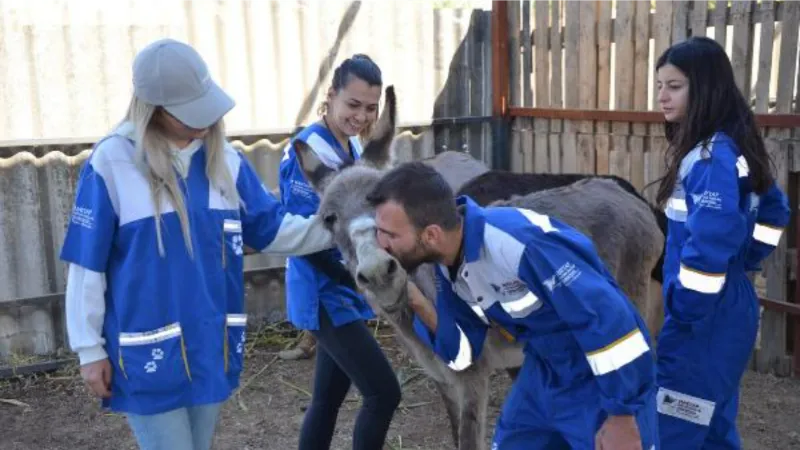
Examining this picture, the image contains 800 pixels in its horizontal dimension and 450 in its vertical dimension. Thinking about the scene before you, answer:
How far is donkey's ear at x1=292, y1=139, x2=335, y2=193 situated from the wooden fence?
10.5 feet

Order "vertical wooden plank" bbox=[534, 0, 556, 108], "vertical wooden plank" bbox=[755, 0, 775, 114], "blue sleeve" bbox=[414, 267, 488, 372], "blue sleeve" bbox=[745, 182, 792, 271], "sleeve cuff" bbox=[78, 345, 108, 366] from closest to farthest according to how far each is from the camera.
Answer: "sleeve cuff" bbox=[78, 345, 108, 366] → "blue sleeve" bbox=[414, 267, 488, 372] → "blue sleeve" bbox=[745, 182, 792, 271] → "vertical wooden plank" bbox=[755, 0, 775, 114] → "vertical wooden plank" bbox=[534, 0, 556, 108]

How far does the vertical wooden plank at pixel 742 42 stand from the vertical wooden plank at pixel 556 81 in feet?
5.96

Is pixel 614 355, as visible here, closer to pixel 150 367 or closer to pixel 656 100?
pixel 150 367

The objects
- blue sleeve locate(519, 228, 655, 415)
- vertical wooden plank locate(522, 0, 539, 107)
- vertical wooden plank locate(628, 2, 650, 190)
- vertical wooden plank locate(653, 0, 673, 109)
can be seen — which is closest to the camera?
Answer: blue sleeve locate(519, 228, 655, 415)

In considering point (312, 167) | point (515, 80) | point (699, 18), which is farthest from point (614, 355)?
point (515, 80)

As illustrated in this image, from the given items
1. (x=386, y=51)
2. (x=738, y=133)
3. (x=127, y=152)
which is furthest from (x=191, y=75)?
(x=386, y=51)

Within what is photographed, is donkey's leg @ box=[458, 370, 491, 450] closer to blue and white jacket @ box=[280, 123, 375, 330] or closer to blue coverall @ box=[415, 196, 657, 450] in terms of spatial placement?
blue and white jacket @ box=[280, 123, 375, 330]

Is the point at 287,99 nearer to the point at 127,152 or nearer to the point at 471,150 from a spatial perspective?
the point at 471,150

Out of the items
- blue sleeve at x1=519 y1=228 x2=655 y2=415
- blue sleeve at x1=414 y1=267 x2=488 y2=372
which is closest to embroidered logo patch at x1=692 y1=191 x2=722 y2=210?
blue sleeve at x1=519 y1=228 x2=655 y2=415

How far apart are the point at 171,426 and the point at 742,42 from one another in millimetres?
4467

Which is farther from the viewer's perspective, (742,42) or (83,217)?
(742,42)

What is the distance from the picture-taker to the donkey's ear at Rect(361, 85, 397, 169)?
3.77 m

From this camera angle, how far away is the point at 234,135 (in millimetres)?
6527

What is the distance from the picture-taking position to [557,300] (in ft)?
7.59
